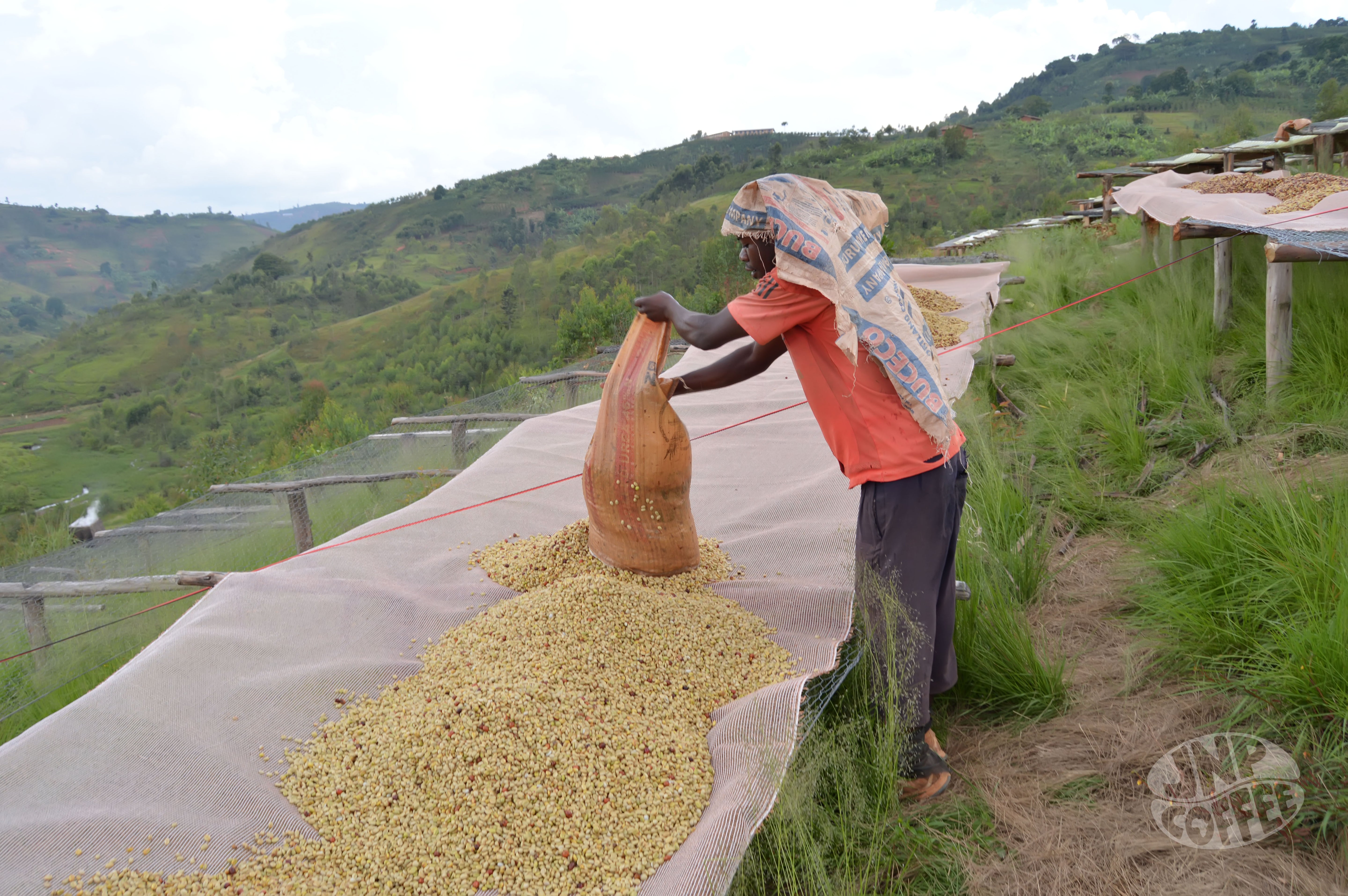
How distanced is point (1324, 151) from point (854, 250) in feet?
25.2

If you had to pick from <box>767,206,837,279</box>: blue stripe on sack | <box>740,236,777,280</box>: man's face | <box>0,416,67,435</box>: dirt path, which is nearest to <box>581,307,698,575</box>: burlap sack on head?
<box>740,236,777,280</box>: man's face

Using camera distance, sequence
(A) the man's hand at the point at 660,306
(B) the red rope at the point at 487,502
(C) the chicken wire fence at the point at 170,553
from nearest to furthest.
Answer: (A) the man's hand at the point at 660,306 < (B) the red rope at the point at 487,502 < (C) the chicken wire fence at the point at 170,553

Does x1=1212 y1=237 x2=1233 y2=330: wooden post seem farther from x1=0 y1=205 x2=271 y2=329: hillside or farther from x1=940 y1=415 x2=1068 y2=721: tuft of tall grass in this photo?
x1=0 y1=205 x2=271 y2=329: hillside

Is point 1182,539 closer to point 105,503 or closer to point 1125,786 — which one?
point 1125,786

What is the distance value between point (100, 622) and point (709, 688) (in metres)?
2.98

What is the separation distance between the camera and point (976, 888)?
→ 158 cm

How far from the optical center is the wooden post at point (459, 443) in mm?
5059

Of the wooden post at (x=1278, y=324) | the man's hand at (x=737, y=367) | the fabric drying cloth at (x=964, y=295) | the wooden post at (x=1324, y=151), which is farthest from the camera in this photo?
the wooden post at (x=1324, y=151)

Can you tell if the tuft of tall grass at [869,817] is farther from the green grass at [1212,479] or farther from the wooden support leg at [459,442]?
the wooden support leg at [459,442]

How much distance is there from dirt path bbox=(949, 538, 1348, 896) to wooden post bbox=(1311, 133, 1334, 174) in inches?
266

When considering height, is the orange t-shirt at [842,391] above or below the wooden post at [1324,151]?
below

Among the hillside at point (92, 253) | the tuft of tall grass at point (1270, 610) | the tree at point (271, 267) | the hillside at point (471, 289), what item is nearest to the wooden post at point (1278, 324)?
the tuft of tall grass at point (1270, 610)

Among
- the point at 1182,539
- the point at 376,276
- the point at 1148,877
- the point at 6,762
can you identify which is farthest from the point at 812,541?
the point at 376,276

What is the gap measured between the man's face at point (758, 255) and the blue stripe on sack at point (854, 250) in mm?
194
